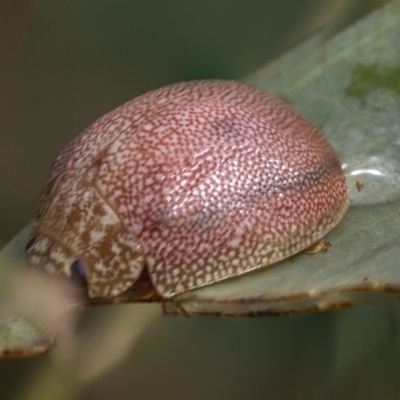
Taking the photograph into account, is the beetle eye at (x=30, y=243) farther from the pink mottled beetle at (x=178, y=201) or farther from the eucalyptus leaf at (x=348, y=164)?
the eucalyptus leaf at (x=348, y=164)

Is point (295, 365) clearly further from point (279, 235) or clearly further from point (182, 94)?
point (182, 94)

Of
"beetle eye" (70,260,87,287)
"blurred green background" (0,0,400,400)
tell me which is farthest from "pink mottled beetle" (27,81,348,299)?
"blurred green background" (0,0,400,400)

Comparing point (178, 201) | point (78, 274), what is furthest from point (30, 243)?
point (178, 201)

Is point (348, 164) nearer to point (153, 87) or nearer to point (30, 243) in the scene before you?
point (153, 87)

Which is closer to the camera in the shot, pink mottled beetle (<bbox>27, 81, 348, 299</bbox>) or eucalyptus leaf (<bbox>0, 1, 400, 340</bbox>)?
eucalyptus leaf (<bbox>0, 1, 400, 340</bbox>)

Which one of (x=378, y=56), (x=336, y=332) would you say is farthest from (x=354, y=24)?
(x=336, y=332)

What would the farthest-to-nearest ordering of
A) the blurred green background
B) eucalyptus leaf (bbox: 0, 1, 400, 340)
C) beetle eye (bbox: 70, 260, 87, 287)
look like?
the blurred green background
beetle eye (bbox: 70, 260, 87, 287)
eucalyptus leaf (bbox: 0, 1, 400, 340)

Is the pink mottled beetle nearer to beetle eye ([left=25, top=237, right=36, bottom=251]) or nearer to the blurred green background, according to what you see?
beetle eye ([left=25, top=237, right=36, bottom=251])
